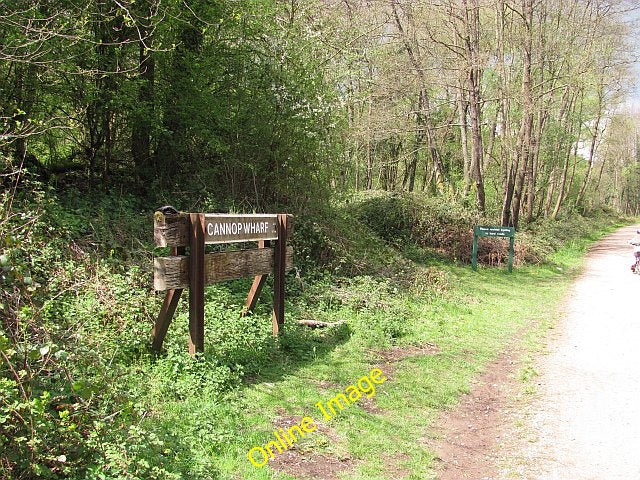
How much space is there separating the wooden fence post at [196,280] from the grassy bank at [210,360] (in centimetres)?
23

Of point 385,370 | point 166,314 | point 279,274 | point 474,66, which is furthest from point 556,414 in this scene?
point 474,66

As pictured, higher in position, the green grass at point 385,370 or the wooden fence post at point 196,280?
the wooden fence post at point 196,280

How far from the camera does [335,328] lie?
8820 millimetres

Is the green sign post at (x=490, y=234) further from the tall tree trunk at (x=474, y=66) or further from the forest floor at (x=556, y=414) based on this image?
the forest floor at (x=556, y=414)

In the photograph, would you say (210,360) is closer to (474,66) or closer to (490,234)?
(490,234)

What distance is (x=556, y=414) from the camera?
631 centimetres

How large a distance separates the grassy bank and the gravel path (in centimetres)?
98

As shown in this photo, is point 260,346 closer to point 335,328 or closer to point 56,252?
point 335,328

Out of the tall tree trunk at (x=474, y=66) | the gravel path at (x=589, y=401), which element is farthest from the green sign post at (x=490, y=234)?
the gravel path at (x=589, y=401)

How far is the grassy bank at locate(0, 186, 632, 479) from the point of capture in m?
3.65

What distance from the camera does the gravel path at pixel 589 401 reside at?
510cm

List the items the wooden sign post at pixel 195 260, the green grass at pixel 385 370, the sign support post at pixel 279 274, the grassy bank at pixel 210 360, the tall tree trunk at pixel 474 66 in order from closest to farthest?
1. the grassy bank at pixel 210 360
2. the green grass at pixel 385 370
3. the wooden sign post at pixel 195 260
4. the sign support post at pixel 279 274
5. the tall tree trunk at pixel 474 66

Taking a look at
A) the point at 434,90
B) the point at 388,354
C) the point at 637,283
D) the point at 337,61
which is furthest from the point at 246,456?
the point at 434,90

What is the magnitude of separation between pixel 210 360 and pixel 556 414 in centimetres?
402
